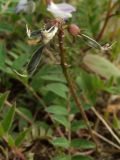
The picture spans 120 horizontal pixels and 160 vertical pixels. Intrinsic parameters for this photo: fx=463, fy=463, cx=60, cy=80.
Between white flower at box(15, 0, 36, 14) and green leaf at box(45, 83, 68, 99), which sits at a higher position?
white flower at box(15, 0, 36, 14)

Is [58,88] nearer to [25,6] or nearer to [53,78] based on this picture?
[53,78]

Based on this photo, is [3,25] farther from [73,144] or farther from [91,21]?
[73,144]

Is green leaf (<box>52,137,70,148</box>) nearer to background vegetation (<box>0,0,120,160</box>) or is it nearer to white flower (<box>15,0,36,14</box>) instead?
background vegetation (<box>0,0,120,160</box>)

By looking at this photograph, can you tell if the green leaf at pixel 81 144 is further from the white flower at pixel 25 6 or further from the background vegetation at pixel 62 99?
the white flower at pixel 25 6

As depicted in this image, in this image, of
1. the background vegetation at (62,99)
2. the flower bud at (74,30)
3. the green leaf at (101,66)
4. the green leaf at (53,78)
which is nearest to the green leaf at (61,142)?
the background vegetation at (62,99)

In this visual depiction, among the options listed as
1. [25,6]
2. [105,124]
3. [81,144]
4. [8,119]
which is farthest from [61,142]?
[25,6]

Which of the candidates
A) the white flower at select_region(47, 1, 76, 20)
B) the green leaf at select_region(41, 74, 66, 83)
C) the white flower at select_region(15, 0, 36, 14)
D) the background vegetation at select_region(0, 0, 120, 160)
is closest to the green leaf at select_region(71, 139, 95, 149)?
the background vegetation at select_region(0, 0, 120, 160)
